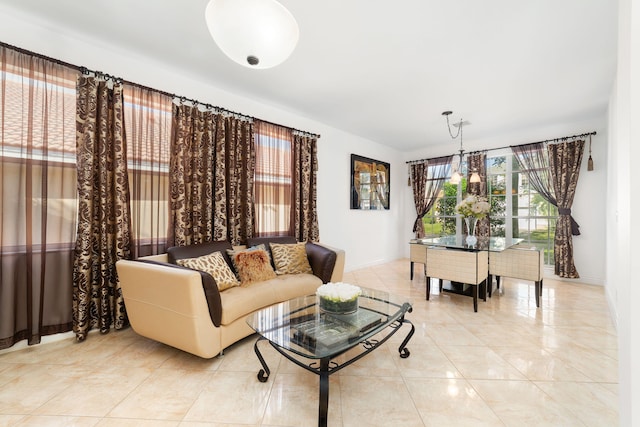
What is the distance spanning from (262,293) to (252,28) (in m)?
1.98

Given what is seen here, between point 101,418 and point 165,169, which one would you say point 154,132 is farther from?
point 101,418

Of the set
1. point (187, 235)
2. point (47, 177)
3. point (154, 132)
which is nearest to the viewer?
point (47, 177)

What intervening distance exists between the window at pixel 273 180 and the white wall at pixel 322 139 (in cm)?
27

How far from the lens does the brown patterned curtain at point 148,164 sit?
8.38 ft

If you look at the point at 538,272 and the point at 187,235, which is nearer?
the point at 187,235

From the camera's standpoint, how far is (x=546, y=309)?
3.03 meters

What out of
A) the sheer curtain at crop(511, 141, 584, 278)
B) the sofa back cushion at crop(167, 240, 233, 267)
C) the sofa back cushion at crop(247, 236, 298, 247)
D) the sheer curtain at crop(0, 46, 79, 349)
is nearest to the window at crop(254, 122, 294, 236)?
the sofa back cushion at crop(247, 236, 298, 247)

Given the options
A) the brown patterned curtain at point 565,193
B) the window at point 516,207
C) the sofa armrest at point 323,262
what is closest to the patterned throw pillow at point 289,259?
the sofa armrest at point 323,262

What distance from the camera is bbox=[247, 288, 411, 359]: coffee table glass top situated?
4.82 feet

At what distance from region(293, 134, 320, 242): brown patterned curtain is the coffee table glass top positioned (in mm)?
1825

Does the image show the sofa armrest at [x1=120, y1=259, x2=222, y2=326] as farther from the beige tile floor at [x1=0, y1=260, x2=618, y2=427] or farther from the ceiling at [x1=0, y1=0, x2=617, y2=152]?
the ceiling at [x1=0, y1=0, x2=617, y2=152]

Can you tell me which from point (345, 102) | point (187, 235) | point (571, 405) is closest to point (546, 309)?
point (571, 405)

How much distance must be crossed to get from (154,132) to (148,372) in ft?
7.13

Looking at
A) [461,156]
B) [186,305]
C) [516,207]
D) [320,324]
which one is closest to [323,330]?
[320,324]
